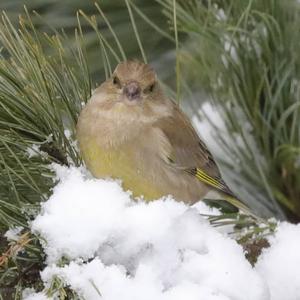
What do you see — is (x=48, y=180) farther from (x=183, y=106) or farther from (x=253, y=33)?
(x=183, y=106)

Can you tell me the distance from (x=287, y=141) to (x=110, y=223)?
0.92 meters

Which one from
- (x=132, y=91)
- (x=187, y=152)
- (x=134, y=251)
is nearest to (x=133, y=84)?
(x=132, y=91)

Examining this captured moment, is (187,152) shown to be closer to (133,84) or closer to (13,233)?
(133,84)

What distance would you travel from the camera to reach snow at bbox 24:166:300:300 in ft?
5.05

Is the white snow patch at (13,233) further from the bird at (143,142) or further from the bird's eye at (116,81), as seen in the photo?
the bird's eye at (116,81)

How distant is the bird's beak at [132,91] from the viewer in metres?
2.31

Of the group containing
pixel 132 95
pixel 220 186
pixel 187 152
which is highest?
pixel 132 95

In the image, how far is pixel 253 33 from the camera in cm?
236

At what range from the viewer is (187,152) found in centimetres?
252

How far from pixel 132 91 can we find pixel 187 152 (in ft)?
0.93

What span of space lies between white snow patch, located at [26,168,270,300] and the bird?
1.47 ft

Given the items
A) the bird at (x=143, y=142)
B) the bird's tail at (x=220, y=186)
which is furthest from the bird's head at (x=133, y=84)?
the bird's tail at (x=220, y=186)

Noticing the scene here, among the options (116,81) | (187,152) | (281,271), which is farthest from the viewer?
(187,152)

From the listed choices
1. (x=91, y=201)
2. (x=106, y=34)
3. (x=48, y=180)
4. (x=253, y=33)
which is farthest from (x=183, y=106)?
(x=91, y=201)
